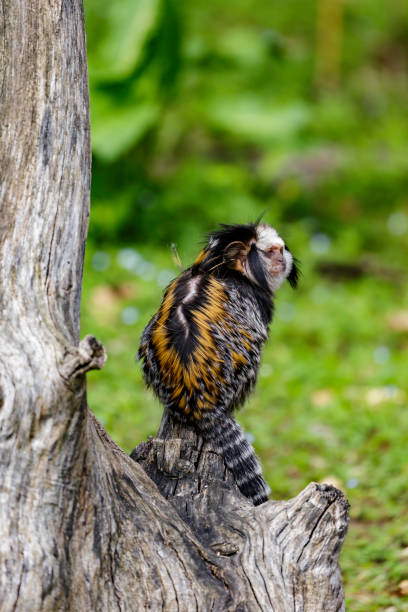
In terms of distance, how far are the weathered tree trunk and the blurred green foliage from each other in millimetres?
1034

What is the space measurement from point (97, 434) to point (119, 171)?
543 centimetres

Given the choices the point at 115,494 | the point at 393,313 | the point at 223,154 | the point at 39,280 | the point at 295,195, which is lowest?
the point at 115,494

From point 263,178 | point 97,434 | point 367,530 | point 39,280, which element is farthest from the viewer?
point 263,178

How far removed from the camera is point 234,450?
336cm

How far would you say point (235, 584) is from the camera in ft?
9.37

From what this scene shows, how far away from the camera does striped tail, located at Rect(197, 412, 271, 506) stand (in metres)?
3.35

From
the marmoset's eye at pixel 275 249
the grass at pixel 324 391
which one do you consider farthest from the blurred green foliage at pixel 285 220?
the marmoset's eye at pixel 275 249

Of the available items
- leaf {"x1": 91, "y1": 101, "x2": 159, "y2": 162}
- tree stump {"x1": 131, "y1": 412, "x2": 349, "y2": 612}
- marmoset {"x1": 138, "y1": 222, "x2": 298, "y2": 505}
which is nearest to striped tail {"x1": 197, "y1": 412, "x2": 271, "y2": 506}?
marmoset {"x1": 138, "y1": 222, "x2": 298, "y2": 505}

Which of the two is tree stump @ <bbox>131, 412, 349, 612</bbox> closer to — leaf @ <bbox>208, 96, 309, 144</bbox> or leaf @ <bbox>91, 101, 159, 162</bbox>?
leaf @ <bbox>91, 101, 159, 162</bbox>

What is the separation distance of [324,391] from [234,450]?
2730mm

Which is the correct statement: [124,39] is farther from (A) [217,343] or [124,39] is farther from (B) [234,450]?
(B) [234,450]

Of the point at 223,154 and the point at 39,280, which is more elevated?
the point at 223,154

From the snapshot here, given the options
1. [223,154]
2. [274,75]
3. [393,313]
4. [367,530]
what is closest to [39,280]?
[367,530]

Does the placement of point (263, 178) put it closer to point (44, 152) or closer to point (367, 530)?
point (367, 530)
